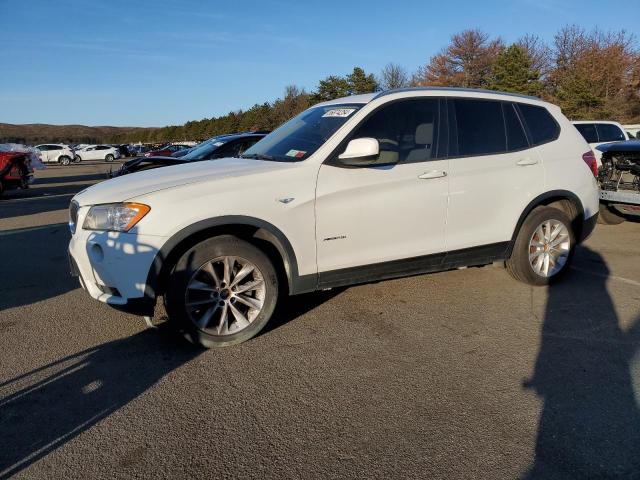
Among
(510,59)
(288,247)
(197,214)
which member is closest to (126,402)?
(197,214)

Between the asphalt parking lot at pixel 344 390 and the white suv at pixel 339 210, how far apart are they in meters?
0.42

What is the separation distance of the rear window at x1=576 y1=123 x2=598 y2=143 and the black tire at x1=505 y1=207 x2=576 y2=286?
9276mm

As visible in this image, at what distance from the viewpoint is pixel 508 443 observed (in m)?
2.53

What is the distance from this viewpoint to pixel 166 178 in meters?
3.80

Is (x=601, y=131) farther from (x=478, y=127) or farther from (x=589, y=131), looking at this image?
(x=478, y=127)

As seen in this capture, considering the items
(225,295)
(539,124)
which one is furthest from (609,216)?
(225,295)

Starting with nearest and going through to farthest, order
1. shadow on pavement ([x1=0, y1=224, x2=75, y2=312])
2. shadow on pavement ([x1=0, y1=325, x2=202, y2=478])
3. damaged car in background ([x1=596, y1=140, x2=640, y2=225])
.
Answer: shadow on pavement ([x1=0, y1=325, x2=202, y2=478]) → shadow on pavement ([x1=0, y1=224, x2=75, y2=312]) → damaged car in background ([x1=596, y1=140, x2=640, y2=225])

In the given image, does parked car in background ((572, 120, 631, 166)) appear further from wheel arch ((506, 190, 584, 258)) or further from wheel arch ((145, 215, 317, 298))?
wheel arch ((145, 215, 317, 298))

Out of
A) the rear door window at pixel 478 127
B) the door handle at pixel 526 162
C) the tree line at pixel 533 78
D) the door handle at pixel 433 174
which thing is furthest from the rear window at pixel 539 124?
the tree line at pixel 533 78

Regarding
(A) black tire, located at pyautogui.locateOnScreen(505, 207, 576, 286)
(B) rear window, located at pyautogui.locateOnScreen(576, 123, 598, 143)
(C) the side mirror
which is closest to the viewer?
(C) the side mirror

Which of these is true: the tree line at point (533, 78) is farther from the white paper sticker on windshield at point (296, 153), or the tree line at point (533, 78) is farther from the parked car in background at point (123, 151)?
the white paper sticker on windshield at point (296, 153)

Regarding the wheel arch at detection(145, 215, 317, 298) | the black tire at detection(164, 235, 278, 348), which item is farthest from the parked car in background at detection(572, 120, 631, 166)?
the black tire at detection(164, 235, 278, 348)

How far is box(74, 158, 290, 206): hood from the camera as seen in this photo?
3541 mm

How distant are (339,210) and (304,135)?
956 millimetres
